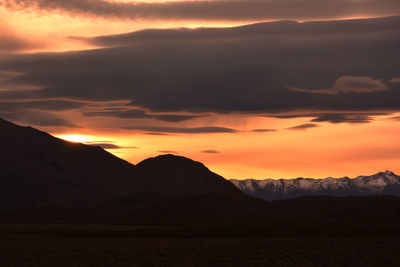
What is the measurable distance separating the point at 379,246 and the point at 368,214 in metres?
77.3

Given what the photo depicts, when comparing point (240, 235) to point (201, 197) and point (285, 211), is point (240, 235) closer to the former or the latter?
point (285, 211)

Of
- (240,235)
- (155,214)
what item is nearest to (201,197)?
(155,214)

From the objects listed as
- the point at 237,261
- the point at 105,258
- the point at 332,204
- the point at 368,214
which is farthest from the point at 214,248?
the point at 332,204

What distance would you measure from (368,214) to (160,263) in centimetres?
9390

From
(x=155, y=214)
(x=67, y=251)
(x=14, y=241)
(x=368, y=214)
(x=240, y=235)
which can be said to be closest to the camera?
(x=67, y=251)

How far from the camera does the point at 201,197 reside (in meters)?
181

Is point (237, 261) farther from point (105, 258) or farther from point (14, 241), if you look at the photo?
point (14, 241)

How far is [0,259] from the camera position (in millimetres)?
53531

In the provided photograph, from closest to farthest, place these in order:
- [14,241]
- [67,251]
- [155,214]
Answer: [67,251], [14,241], [155,214]

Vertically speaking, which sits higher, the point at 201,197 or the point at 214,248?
the point at 201,197

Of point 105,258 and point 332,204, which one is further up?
point 332,204

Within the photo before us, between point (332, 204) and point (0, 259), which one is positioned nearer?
point (0, 259)

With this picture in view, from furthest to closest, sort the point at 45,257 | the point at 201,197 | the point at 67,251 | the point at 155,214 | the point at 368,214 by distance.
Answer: the point at 201,197 → the point at 155,214 → the point at 368,214 → the point at 67,251 → the point at 45,257

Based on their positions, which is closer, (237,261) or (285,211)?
(237,261)
